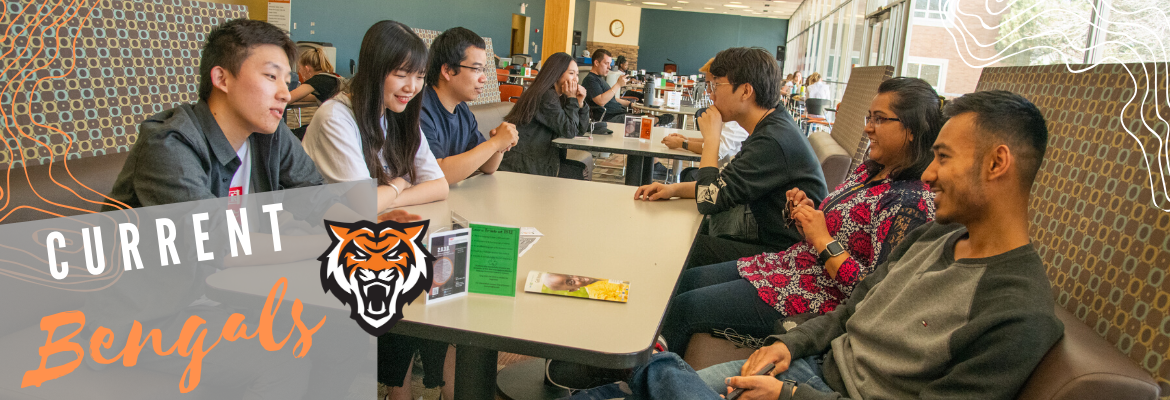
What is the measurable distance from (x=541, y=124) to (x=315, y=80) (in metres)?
2.32

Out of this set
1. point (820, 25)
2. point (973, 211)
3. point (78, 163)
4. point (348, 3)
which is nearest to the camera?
point (973, 211)

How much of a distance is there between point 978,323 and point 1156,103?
52 cm

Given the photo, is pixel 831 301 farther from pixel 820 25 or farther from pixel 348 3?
pixel 820 25

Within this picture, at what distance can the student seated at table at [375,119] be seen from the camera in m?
1.90

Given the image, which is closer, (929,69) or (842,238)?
(842,238)

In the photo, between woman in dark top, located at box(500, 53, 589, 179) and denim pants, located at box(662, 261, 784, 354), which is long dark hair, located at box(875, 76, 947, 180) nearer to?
denim pants, located at box(662, 261, 784, 354)

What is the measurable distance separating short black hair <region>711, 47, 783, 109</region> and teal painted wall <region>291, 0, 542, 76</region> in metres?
5.96

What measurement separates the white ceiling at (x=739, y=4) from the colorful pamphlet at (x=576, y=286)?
18.3 m

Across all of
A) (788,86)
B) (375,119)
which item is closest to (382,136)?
(375,119)

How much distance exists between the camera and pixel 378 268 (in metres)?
1.18

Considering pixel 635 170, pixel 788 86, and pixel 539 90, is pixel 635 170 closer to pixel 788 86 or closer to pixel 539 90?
pixel 539 90

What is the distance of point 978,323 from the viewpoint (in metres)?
1.07

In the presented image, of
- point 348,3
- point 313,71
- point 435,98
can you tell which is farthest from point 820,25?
point 435,98

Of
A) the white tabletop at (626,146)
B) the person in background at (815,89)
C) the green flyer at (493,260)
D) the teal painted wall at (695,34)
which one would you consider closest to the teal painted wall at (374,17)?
the white tabletop at (626,146)
